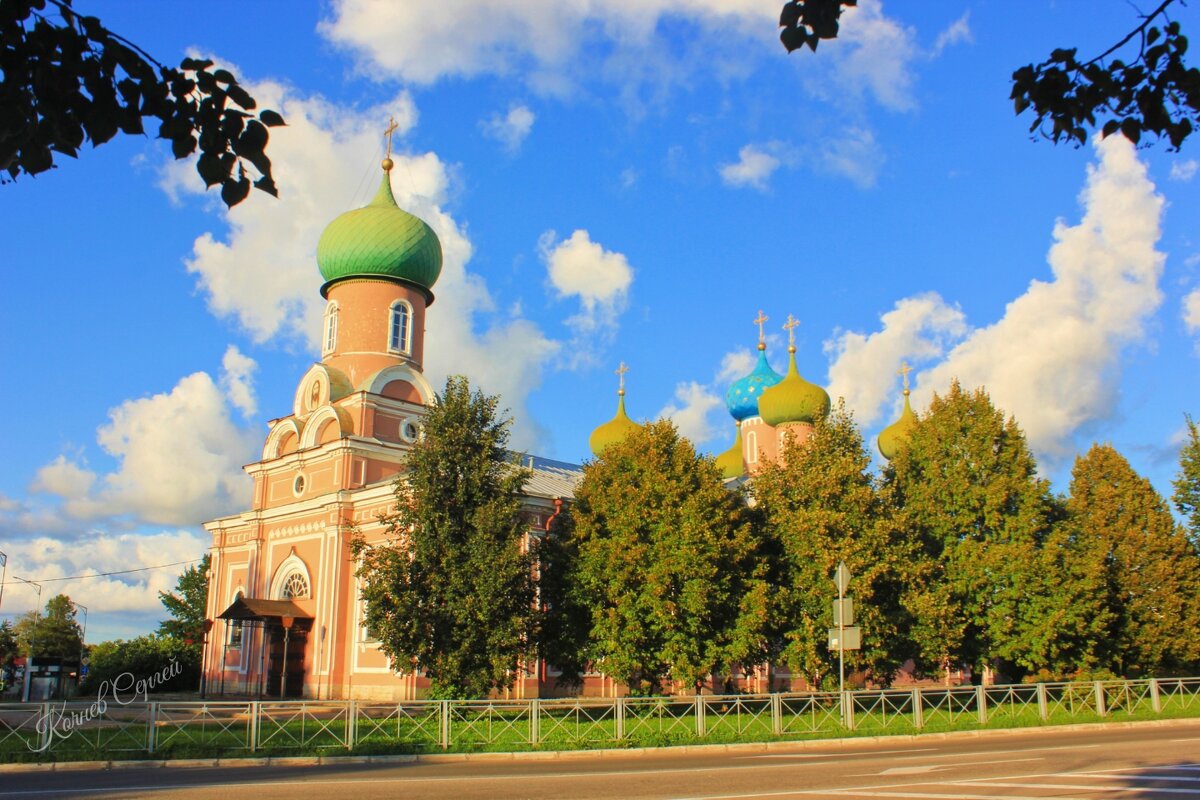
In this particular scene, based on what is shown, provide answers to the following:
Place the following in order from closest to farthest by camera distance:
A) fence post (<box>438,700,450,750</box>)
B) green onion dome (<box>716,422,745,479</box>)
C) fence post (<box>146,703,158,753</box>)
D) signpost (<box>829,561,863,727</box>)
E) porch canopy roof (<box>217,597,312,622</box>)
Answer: fence post (<box>146,703,158,753</box>), fence post (<box>438,700,450,750</box>), signpost (<box>829,561,863,727</box>), porch canopy roof (<box>217,597,312,622</box>), green onion dome (<box>716,422,745,479</box>)

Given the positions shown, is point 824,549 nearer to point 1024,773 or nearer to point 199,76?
point 1024,773

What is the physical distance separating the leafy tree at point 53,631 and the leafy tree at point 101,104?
55115mm

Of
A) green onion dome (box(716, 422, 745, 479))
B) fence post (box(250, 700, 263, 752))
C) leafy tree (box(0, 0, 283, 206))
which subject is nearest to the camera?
leafy tree (box(0, 0, 283, 206))

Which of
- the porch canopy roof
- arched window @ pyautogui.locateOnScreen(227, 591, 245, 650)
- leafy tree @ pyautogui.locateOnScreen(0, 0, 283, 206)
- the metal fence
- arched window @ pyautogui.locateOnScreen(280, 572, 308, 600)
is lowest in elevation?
the metal fence

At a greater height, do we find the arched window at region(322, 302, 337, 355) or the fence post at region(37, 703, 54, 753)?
the arched window at region(322, 302, 337, 355)

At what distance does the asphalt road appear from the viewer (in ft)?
35.1

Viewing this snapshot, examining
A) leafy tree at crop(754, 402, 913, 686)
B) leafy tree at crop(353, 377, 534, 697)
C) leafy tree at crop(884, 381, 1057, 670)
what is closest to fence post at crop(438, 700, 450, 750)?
leafy tree at crop(353, 377, 534, 697)

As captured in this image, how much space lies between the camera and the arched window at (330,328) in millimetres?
36906

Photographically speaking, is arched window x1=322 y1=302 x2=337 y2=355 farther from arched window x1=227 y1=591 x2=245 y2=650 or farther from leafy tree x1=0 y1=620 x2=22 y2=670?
leafy tree x1=0 y1=620 x2=22 y2=670

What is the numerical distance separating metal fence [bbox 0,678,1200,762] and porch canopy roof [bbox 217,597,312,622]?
7665mm

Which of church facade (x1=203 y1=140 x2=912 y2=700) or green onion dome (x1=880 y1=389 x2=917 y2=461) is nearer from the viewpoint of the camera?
church facade (x1=203 y1=140 x2=912 y2=700)

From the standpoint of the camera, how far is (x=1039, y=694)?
22.5 metres

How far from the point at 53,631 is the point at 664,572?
55.9 meters

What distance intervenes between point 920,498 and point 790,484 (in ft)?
15.6
